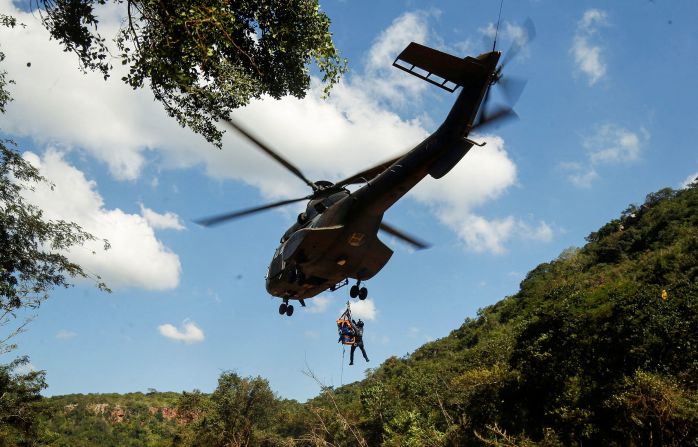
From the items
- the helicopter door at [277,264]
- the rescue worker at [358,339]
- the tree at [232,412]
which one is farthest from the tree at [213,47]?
the tree at [232,412]

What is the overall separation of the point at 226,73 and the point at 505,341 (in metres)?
38.5

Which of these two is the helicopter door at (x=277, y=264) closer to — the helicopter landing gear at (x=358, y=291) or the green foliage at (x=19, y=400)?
the helicopter landing gear at (x=358, y=291)

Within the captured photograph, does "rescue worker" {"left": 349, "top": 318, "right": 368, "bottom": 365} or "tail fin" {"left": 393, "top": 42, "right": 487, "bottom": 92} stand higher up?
"tail fin" {"left": 393, "top": 42, "right": 487, "bottom": 92}

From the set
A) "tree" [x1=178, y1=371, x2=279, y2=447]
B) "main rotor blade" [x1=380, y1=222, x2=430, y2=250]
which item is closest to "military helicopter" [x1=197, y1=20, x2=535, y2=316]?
"main rotor blade" [x1=380, y1=222, x2=430, y2=250]

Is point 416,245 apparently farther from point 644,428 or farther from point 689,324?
point 689,324

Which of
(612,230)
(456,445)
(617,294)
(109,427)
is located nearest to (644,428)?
(617,294)

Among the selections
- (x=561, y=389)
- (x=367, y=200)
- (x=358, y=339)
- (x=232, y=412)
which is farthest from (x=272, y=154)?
(x=232, y=412)

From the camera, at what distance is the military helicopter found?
1021 cm

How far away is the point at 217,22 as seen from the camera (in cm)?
605

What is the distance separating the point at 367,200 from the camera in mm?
12672

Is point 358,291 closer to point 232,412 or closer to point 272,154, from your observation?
point 272,154

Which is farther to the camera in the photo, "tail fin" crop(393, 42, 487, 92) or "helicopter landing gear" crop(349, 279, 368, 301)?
"helicopter landing gear" crop(349, 279, 368, 301)

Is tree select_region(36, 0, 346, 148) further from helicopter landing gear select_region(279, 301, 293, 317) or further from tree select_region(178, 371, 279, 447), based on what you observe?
tree select_region(178, 371, 279, 447)

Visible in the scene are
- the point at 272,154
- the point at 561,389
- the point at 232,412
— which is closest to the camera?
the point at 272,154
